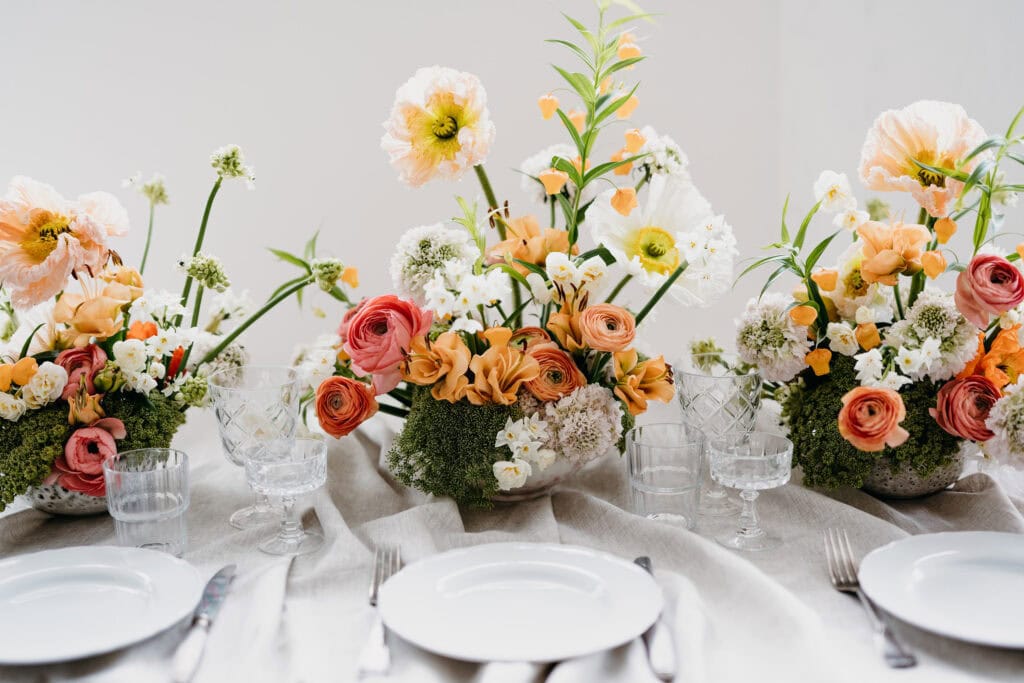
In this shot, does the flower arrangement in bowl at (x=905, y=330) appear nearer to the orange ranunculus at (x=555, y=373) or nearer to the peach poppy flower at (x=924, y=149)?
the peach poppy flower at (x=924, y=149)

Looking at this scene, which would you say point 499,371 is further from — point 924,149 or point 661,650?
point 924,149

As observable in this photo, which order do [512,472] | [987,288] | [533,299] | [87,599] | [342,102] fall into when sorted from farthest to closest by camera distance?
[342,102] < [533,299] < [512,472] < [987,288] < [87,599]

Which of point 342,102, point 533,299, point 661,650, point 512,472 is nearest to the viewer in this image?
point 661,650

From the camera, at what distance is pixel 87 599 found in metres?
1.11

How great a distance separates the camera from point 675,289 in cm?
139

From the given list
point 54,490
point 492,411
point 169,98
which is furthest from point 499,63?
point 54,490

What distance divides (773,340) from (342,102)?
1.62 m

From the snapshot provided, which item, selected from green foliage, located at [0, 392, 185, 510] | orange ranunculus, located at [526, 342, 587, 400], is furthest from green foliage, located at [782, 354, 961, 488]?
green foliage, located at [0, 392, 185, 510]

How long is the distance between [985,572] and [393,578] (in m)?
0.69

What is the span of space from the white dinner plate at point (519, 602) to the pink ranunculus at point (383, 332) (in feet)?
1.01

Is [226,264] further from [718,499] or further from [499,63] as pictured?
[718,499]

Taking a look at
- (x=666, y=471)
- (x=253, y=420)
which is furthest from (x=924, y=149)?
(x=253, y=420)

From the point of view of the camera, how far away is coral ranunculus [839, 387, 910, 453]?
127cm

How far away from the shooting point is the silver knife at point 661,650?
967 millimetres
